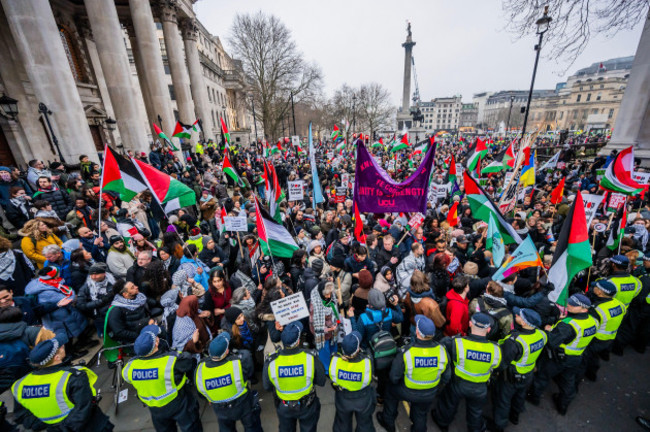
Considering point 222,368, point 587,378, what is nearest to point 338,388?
point 222,368

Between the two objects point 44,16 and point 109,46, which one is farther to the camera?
point 109,46

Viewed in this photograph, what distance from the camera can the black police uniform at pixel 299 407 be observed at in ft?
9.18

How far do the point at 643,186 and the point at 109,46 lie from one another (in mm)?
19748

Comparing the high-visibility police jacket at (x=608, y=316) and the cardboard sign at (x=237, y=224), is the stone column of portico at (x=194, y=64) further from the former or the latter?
the high-visibility police jacket at (x=608, y=316)

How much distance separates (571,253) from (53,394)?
613 centimetres

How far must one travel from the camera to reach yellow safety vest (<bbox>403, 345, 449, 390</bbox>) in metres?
2.86

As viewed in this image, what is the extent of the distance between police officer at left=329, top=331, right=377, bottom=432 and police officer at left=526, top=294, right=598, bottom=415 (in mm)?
2377

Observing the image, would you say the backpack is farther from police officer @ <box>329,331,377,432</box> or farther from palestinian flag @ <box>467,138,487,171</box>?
palestinian flag @ <box>467,138,487,171</box>

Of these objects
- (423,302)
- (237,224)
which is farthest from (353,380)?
(237,224)

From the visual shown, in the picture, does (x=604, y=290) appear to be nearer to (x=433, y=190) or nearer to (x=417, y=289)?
(x=417, y=289)

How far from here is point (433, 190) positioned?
8.31 meters

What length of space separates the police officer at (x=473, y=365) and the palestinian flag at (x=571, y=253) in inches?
63.7

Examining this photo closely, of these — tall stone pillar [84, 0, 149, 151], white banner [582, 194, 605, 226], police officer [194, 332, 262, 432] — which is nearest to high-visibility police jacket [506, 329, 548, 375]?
police officer [194, 332, 262, 432]

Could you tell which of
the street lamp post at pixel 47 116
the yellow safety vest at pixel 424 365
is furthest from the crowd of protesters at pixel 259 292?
the street lamp post at pixel 47 116
